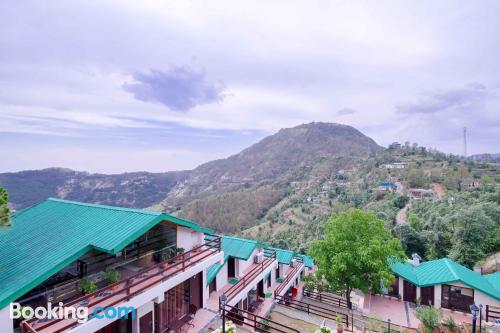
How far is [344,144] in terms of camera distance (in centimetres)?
19512

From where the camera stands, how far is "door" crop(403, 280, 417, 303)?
62.6 feet

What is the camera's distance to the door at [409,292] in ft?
62.6

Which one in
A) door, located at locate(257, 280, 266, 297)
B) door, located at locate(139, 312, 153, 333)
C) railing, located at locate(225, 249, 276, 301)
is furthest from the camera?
door, located at locate(257, 280, 266, 297)

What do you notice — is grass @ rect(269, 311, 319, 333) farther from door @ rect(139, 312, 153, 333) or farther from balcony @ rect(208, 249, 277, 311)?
door @ rect(139, 312, 153, 333)

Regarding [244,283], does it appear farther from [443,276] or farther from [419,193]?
[419,193]

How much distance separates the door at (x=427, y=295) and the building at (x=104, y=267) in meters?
14.5

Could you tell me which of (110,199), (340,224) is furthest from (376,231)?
(110,199)

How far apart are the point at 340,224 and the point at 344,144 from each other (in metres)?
191

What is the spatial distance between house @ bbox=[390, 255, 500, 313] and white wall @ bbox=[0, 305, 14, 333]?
21601mm

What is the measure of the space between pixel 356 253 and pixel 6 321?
606 inches

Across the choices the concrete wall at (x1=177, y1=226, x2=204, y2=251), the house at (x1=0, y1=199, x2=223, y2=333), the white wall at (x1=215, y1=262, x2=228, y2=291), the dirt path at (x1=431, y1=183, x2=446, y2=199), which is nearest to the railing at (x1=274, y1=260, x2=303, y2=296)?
the white wall at (x1=215, y1=262, x2=228, y2=291)

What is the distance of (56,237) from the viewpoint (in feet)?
27.8

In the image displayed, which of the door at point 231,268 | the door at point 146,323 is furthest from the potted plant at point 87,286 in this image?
the door at point 231,268

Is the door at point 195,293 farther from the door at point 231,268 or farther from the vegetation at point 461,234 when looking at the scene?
the vegetation at point 461,234
